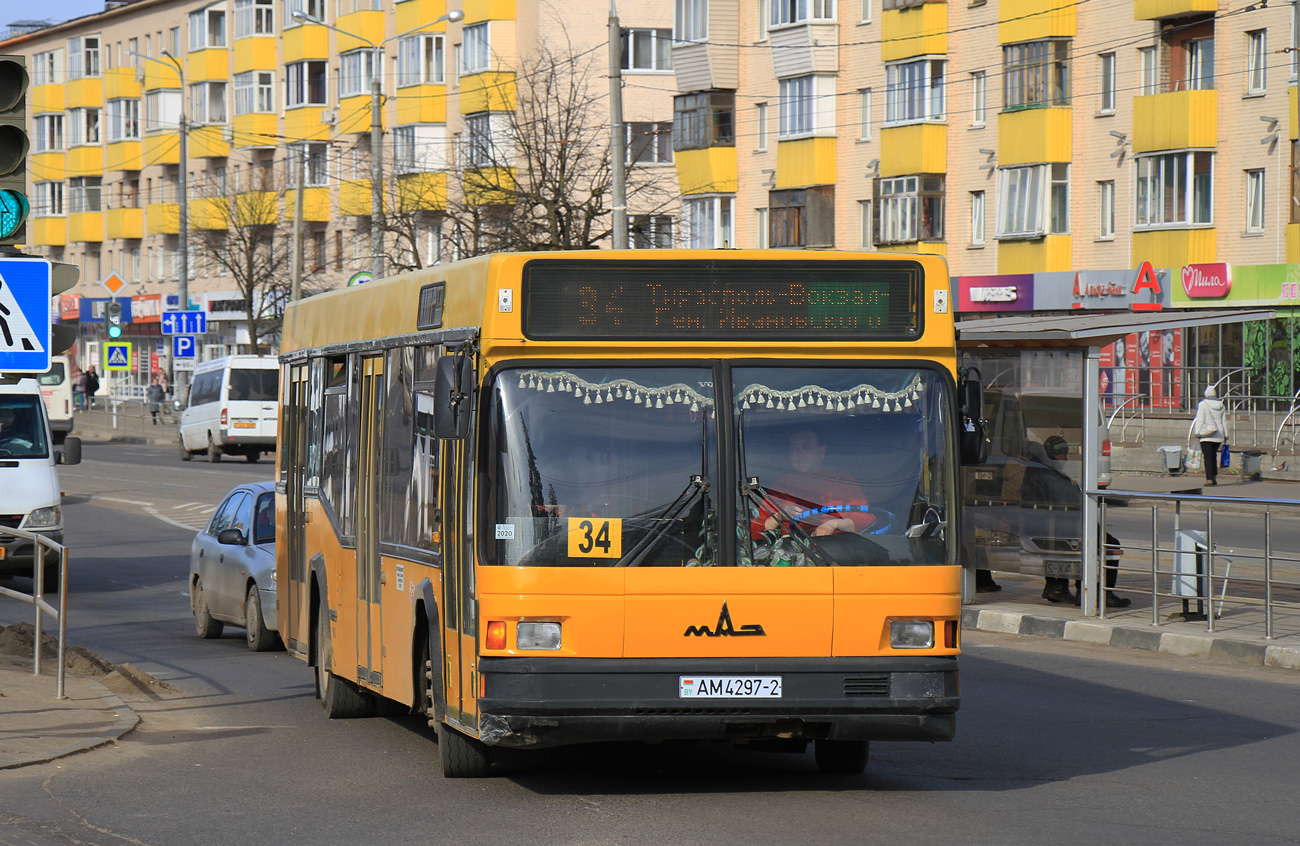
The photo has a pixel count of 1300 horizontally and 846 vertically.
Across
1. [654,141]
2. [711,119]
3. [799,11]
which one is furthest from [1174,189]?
[654,141]

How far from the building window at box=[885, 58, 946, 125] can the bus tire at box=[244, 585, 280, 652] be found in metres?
38.7

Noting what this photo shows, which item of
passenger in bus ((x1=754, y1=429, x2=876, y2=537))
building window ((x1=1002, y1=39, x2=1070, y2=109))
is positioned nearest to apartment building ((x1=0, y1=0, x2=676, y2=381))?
building window ((x1=1002, y1=39, x2=1070, y2=109))

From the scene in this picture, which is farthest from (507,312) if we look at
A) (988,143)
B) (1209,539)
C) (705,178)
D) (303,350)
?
(705,178)

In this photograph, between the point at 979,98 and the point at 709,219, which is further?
the point at 709,219

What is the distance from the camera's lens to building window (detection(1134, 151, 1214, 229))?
44.8 meters

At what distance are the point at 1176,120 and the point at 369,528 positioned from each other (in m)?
37.8

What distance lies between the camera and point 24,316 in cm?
A: 1091

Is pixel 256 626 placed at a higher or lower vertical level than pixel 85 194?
lower

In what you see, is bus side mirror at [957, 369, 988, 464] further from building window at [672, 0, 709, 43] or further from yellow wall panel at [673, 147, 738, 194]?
building window at [672, 0, 709, 43]

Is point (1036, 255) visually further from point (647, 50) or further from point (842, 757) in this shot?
point (842, 757)

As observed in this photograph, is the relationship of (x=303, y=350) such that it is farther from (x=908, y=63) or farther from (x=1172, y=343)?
(x=908, y=63)

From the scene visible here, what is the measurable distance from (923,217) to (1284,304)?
1181 centimetres

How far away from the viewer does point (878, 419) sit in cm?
860

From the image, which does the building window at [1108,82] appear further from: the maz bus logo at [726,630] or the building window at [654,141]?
the maz bus logo at [726,630]
